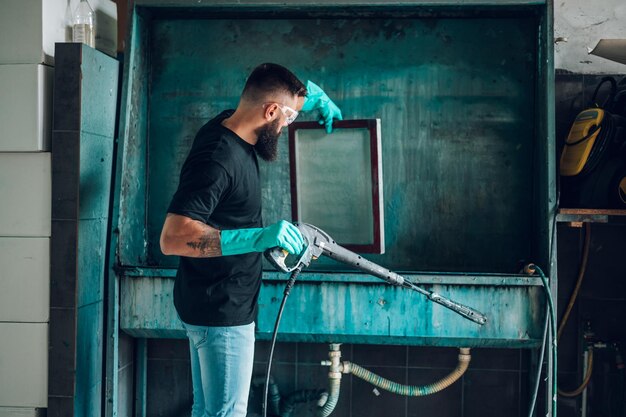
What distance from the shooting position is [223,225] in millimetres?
1958

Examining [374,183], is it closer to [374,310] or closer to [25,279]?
[374,310]

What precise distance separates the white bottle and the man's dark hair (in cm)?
87

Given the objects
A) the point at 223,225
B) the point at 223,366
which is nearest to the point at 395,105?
the point at 223,225

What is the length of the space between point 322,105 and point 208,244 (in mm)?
943

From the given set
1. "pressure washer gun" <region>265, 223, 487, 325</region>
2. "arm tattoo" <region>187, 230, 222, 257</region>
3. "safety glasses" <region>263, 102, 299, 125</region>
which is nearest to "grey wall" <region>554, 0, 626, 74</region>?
"pressure washer gun" <region>265, 223, 487, 325</region>

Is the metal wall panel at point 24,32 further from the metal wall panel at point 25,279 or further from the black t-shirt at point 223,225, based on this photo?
the black t-shirt at point 223,225

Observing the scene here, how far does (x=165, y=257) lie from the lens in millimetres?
2844

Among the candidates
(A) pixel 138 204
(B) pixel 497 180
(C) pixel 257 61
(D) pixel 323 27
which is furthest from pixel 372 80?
(A) pixel 138 204

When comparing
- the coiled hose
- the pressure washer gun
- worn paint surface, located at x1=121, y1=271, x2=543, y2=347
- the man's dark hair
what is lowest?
the coiled hose

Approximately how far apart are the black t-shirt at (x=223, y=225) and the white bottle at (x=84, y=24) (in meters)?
0.86

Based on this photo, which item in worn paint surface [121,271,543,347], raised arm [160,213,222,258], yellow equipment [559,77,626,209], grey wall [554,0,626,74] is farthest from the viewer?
grey wall [554,0,626,74]

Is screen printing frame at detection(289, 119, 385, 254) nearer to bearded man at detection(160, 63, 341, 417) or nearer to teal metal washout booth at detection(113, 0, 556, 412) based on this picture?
teal metal washout booth at detection(113, 0, 556, 412)

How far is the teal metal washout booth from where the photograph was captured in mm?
2658

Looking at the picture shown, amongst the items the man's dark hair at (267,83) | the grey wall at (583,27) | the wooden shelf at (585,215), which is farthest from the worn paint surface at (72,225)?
the grey wall at (583,27)
